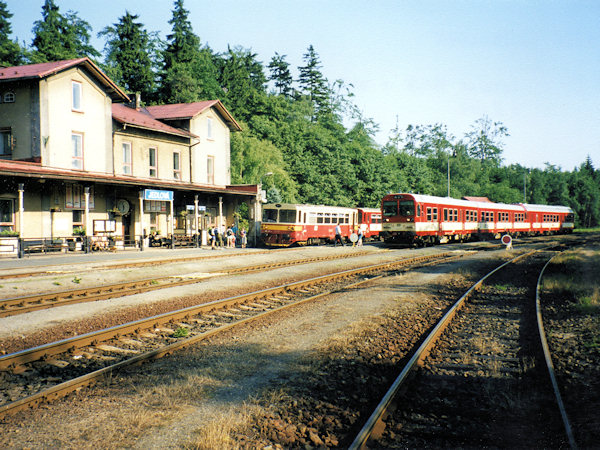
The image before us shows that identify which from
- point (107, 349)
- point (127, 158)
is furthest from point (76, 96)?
point (107, 349)

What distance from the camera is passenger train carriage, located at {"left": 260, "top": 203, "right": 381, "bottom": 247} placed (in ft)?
98.1

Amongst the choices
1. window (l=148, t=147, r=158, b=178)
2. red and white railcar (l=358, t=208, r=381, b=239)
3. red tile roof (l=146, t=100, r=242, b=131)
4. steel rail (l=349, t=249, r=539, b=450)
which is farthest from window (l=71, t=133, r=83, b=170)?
steel rail (l=349, t=249, r=539, b=450)

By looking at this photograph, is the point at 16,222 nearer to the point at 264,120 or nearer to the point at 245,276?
the point at 245,276

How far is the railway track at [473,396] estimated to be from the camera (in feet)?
13.9

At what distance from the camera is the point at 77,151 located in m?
26.8

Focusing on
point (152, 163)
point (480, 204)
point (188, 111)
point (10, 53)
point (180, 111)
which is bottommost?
point (480, 204)

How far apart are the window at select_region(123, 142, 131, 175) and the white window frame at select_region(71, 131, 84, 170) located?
2.93 metres

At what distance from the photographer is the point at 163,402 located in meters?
4.90

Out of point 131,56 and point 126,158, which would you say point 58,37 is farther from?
point 126,158

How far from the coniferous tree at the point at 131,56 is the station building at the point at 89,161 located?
2528 cm

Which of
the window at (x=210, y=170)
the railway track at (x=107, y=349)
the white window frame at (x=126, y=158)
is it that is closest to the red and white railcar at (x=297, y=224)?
the window at (x=210, y=170)

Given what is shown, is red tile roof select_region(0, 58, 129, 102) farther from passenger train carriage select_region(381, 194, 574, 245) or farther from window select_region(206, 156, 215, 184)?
passenger train carriage select_region(381, 194, 574, 245)

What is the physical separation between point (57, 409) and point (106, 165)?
84.2 feet

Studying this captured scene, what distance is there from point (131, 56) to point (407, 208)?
44719 mm
